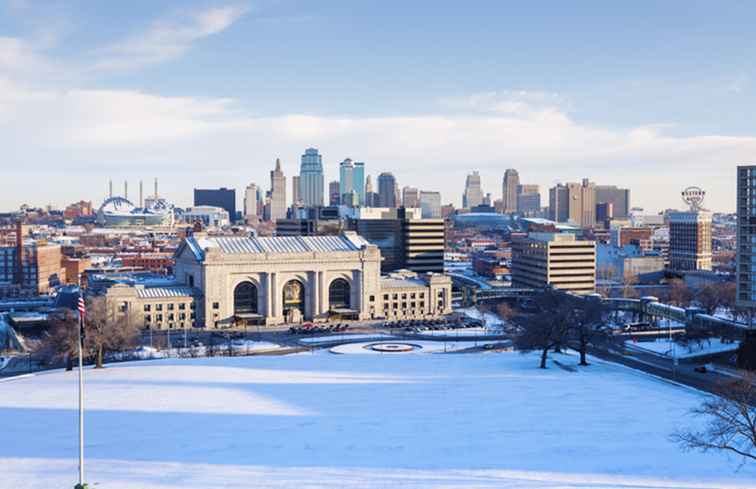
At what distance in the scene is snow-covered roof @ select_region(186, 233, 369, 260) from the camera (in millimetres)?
117625

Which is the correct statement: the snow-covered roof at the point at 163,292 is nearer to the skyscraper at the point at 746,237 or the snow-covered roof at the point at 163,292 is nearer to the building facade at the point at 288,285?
the building facade at the point at 288,285

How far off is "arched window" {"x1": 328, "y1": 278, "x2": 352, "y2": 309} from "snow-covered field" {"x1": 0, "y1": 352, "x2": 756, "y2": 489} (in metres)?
58.6

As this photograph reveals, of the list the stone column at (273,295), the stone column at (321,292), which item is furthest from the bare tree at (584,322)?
the stone column at (273,295)

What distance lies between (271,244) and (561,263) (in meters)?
56.6

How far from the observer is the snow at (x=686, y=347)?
266ft

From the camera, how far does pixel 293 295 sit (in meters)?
121

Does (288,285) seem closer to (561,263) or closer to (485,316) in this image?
(485,316)

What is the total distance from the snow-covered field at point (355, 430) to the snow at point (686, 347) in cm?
1976

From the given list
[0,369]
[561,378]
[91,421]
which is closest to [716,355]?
[561,378]

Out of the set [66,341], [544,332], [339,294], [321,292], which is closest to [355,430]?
[544,332]

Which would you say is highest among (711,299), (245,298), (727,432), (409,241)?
(409,241)

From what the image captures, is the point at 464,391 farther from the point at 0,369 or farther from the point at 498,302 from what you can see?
the point at 498,302

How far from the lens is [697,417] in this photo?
46.2 m

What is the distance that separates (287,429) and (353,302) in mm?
80203
